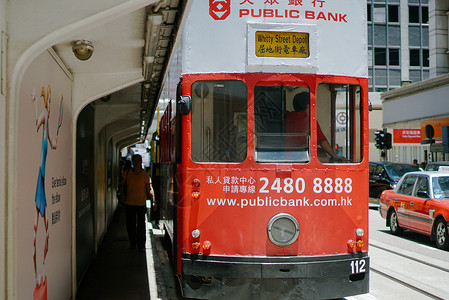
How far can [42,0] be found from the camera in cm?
350

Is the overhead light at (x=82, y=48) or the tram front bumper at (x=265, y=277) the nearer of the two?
the overhead light at (x=82, y=48)

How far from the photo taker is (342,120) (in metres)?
6.51

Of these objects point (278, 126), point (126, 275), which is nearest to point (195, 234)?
point (278, 126)

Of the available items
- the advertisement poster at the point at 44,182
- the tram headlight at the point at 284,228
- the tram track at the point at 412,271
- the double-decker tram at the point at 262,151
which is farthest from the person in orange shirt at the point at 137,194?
the tram headlight at the point at 284,228

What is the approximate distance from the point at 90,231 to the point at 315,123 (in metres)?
4.65

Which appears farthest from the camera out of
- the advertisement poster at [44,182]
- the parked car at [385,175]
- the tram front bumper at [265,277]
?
the parked car at [385,175]

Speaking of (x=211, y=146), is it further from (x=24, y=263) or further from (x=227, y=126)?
(x=24, y=263)

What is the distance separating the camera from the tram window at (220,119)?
621 centimetres

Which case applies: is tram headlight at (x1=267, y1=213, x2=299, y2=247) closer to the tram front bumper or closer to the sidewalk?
the tram front bumper

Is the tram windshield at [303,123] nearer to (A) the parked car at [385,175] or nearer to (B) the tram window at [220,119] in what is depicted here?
(B) the tram window at [220,119]

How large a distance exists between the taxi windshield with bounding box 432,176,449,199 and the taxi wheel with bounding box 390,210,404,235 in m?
1.64

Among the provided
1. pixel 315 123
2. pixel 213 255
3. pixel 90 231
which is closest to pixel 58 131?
pixel 213 255

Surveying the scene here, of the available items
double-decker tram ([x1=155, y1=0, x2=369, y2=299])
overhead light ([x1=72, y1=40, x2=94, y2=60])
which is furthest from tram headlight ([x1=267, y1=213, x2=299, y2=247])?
overhead light ([x1=72, y1=40, x2=94, y2=60])

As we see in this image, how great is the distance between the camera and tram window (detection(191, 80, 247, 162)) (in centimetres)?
621
